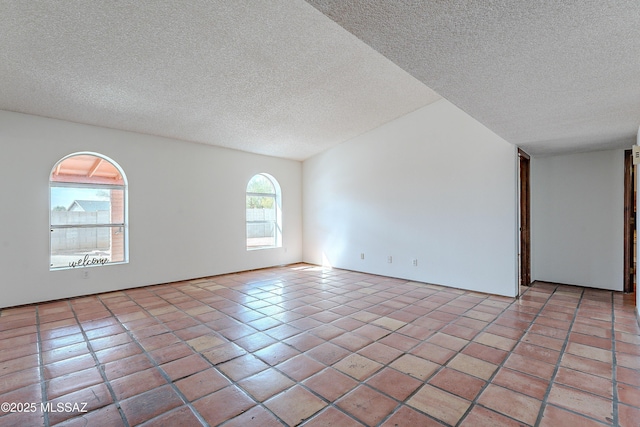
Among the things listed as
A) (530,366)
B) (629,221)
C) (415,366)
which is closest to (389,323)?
(415,366)

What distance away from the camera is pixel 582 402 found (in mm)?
1984

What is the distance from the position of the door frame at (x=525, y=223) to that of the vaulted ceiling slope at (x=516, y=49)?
200cm

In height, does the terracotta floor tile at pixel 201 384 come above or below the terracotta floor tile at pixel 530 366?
below

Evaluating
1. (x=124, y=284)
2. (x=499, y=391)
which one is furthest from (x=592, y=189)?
(x=124, y=284)

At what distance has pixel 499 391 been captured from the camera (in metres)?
2.11

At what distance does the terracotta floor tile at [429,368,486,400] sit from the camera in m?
2.10

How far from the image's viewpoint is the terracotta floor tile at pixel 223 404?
6.16 ft

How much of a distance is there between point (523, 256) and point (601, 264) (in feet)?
3.53

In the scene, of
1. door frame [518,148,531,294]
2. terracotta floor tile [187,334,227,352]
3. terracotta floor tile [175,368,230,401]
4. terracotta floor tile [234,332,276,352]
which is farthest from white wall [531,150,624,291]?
terracotta floor tile [175,368,230,401]

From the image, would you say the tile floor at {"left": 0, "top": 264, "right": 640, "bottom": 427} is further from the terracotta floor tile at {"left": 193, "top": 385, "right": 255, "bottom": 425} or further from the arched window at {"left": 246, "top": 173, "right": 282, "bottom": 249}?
the arched window at {"left": 246, "top": 173, "right": 282, "bottom": 249}

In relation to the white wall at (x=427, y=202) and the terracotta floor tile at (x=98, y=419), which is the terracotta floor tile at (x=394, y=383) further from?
the white wall at (x=427, y=202)

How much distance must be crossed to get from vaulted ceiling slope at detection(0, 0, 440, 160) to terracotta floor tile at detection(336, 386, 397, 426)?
323 cm

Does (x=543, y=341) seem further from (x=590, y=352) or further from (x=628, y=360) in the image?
(x=628, y=360)

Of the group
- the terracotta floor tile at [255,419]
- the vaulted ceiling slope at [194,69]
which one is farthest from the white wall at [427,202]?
the terracotta floor tile at [255,419]
